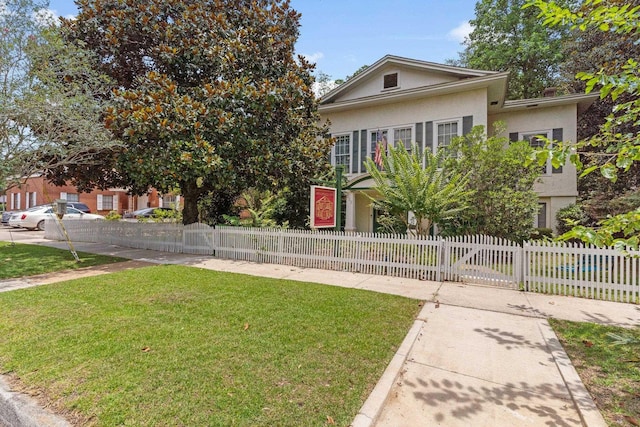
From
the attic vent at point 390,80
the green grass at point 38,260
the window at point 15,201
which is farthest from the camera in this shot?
the window at point 15,201

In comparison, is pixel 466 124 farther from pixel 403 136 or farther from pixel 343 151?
pixel 343 151

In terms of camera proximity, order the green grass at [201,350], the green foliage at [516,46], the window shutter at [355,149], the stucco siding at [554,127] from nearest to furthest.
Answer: the green grass at [201,350] < the stucco siding at [554,127] < the window shutter at [355,149] < the green foliage at [516,46]

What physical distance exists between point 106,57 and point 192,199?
210 inches

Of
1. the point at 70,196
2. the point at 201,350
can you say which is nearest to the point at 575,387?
the point at 201,350

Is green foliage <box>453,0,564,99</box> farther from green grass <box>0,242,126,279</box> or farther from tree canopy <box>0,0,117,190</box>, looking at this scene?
green grass <box>0,242,126,279</box>

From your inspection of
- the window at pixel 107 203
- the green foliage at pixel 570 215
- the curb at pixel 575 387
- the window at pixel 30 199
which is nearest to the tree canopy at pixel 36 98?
the curb at pixel 575 387

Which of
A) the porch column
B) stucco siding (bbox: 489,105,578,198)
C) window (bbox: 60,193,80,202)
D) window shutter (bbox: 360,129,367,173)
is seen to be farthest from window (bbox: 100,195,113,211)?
stucco siding (bbox: 489,105,578,198)

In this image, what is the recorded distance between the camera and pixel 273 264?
30.3ft

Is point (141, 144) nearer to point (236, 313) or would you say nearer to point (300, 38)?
point (236, 313)

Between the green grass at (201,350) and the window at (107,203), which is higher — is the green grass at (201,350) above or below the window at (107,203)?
below

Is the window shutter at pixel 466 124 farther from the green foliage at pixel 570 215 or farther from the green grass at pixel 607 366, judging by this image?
the green grass at pixel 607 366

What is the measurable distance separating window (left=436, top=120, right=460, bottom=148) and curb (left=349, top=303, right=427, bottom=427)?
10766 millimetres

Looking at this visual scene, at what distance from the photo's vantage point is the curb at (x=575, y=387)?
2.57 m

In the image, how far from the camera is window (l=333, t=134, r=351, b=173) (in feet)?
50.5
